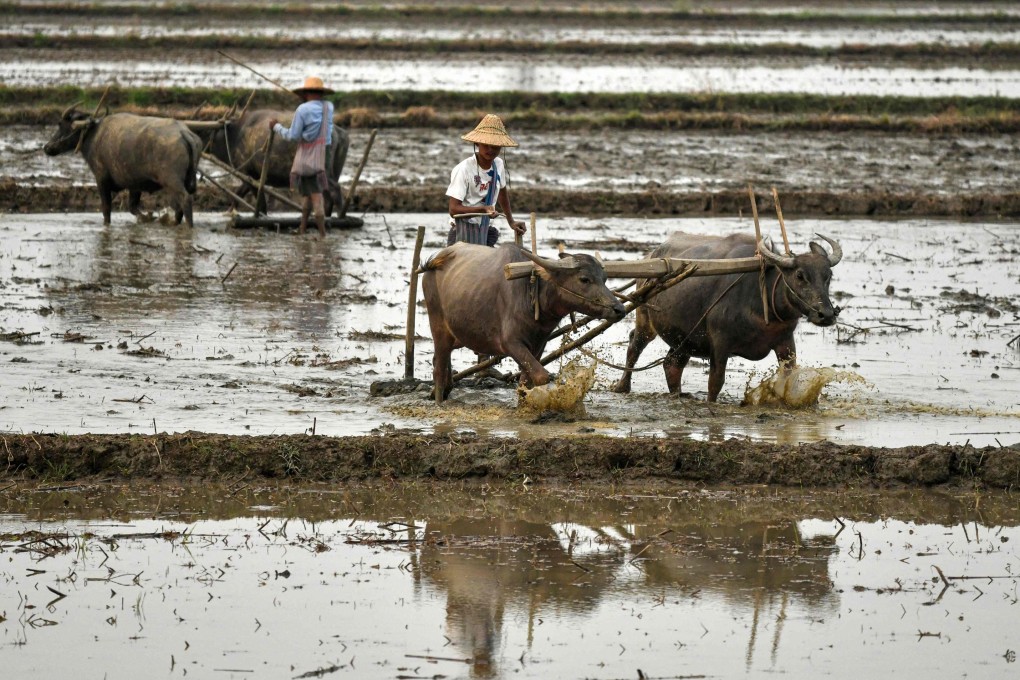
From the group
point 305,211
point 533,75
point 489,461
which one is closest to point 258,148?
point 305,211

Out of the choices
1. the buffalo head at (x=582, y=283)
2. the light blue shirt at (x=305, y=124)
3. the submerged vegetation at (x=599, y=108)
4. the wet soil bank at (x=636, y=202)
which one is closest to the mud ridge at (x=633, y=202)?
the wet soil bank at (x=636, y=202)

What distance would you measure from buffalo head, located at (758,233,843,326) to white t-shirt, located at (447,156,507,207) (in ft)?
4.85

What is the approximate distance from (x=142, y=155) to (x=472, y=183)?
6479 millimetres

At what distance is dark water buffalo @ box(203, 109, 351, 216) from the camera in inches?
547

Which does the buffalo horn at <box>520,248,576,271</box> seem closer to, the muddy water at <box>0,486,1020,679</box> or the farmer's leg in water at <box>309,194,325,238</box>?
the muddy water at <box>0,486,1020,679</box>

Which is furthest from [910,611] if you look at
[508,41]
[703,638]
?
[508,41]

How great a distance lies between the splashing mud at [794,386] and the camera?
24.7ft

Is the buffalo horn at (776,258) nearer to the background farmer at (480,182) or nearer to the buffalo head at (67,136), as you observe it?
Result: the background farmer at (480,182)

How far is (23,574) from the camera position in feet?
15.9

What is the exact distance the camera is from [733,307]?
7.57 m

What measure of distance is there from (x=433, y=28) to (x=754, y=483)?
24796 mm

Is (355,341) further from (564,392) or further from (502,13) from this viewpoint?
(502,13)

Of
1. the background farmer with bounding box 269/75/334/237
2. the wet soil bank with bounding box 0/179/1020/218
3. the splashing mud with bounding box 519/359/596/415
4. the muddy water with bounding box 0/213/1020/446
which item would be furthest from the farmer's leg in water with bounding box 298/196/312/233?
the splashing mud with bounding box 519/359/596/415

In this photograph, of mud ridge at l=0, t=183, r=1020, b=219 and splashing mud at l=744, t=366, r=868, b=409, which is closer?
splashing mud at l=744, t=366, r=868, b=409
